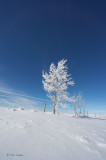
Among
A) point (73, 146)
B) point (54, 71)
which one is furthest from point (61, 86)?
point (73, 146)

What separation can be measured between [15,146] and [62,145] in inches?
40.3

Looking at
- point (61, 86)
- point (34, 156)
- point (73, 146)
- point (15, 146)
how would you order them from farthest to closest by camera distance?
point (61, 86) < point (73, 146) < point (15, 146) < point (34, 156)

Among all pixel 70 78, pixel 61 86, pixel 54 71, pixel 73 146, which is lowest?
pixel 73 146

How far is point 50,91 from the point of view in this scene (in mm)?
9266

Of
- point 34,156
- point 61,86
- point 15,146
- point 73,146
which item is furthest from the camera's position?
point 61,86

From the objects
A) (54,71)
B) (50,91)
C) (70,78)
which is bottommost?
(50,91)

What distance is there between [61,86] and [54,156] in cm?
788

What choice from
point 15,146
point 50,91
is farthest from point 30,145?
point 50,91

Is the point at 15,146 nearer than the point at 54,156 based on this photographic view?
No

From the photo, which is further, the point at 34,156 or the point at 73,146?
the point at 73,146

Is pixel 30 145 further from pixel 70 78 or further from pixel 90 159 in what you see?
pixel 70 78

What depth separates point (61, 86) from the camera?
30.1ft

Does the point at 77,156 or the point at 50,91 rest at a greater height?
the point at 50,91

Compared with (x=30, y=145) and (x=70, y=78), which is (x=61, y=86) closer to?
(x=70, y=78)
